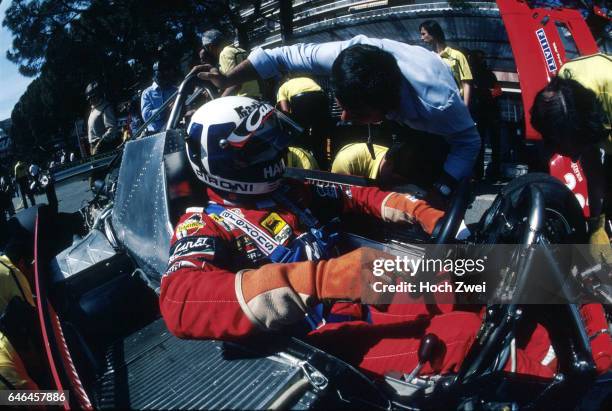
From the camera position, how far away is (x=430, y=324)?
1.60 meters

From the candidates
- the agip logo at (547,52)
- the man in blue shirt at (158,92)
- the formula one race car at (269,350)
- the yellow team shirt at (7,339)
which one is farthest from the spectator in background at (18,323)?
the agip logo at (547,52)

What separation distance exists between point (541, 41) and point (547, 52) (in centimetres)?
10

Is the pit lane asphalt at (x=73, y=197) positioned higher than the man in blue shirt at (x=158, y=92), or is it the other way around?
the man in blue shirt at (x=158, y=92)

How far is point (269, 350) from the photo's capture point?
1.26m

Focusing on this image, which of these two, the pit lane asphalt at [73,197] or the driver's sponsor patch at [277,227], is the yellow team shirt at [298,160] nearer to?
the driver's sponsor patch at [277,227]

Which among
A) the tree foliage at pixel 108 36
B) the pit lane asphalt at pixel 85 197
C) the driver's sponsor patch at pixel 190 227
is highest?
the tree foliage at pixel 108 36

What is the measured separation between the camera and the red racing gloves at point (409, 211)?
A: 1.91m

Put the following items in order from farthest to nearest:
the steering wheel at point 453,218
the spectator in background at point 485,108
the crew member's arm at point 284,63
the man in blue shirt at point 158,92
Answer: the spectator in background at point 485,108 < the man in blue shirt at point 158,92 < the crew member's arm at point 284,63 < the steering wheel at point 453,218

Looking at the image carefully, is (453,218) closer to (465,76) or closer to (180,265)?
(180,265)

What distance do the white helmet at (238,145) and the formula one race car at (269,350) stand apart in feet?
0.81

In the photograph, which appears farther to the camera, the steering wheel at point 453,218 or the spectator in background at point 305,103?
the spectator in background at point 305,103

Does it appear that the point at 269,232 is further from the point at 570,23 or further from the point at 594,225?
the point at 570,23

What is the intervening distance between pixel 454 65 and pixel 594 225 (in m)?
2.62

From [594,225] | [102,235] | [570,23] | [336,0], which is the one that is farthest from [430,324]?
[336,0]
